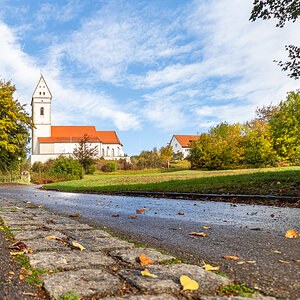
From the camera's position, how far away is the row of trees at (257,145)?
3994 cm

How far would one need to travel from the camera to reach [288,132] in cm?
4131

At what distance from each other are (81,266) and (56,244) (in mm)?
858

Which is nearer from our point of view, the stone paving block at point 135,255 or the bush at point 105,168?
the stone paving block at point 135,255

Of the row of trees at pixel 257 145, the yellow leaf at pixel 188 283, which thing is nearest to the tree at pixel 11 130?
the row of trees at pixel 257 145

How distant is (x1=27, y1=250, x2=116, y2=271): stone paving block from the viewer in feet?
7.83

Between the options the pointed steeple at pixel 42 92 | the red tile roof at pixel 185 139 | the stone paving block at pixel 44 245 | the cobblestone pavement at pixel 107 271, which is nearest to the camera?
the cobblestone pavement at pixel 107 271

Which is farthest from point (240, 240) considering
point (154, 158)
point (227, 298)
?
point (154, 158)

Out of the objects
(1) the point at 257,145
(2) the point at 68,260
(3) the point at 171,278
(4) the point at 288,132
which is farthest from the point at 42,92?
(3) the point at 171,278

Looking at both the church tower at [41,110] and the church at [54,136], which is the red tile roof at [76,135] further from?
the church tower at [41,110]

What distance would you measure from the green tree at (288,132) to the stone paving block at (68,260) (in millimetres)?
41581

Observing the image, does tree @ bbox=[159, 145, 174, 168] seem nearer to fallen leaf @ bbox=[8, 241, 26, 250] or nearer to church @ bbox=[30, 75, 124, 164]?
church @ bbox=[30, 75, 124, 164]

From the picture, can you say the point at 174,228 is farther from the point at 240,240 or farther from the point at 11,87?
the point at 11,87

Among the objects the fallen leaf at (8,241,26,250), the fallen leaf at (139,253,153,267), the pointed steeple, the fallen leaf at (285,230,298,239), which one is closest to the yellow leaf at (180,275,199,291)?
the fallen leaf at (139,253,153,267)

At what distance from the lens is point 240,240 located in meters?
3.63
